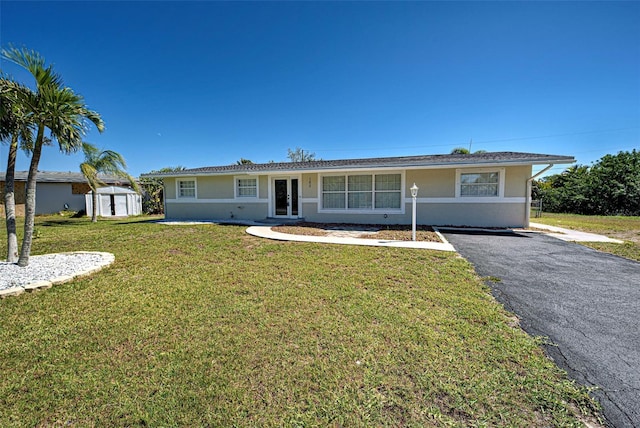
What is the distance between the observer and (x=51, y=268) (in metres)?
5.23

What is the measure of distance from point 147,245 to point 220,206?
729 cm

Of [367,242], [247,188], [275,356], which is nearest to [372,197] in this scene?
[367,242]

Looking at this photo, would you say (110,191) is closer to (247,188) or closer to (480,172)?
(247,188)

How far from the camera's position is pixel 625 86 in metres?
15.1

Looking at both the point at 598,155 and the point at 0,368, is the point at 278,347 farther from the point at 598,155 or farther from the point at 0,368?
the point at 598,155

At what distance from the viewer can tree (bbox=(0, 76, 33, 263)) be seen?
15.2 feet

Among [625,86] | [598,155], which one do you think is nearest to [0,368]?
[625,86]

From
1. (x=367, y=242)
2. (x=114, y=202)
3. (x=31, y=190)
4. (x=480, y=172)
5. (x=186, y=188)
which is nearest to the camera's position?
(x=31, y=190)

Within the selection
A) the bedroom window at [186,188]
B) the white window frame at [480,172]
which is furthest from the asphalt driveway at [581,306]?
the bedroom window at [186,188]

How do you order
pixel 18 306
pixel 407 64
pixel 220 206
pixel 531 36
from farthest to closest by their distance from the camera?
pixel 220 206
pixel 407 64
pixel 531 36
pixel 18 306

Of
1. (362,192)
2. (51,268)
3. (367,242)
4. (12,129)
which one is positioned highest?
(12,129)

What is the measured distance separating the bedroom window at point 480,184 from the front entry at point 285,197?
25.5 ft

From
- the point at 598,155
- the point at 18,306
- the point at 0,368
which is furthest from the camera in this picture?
the point at 598,155

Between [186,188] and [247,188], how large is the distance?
13.6 ft
